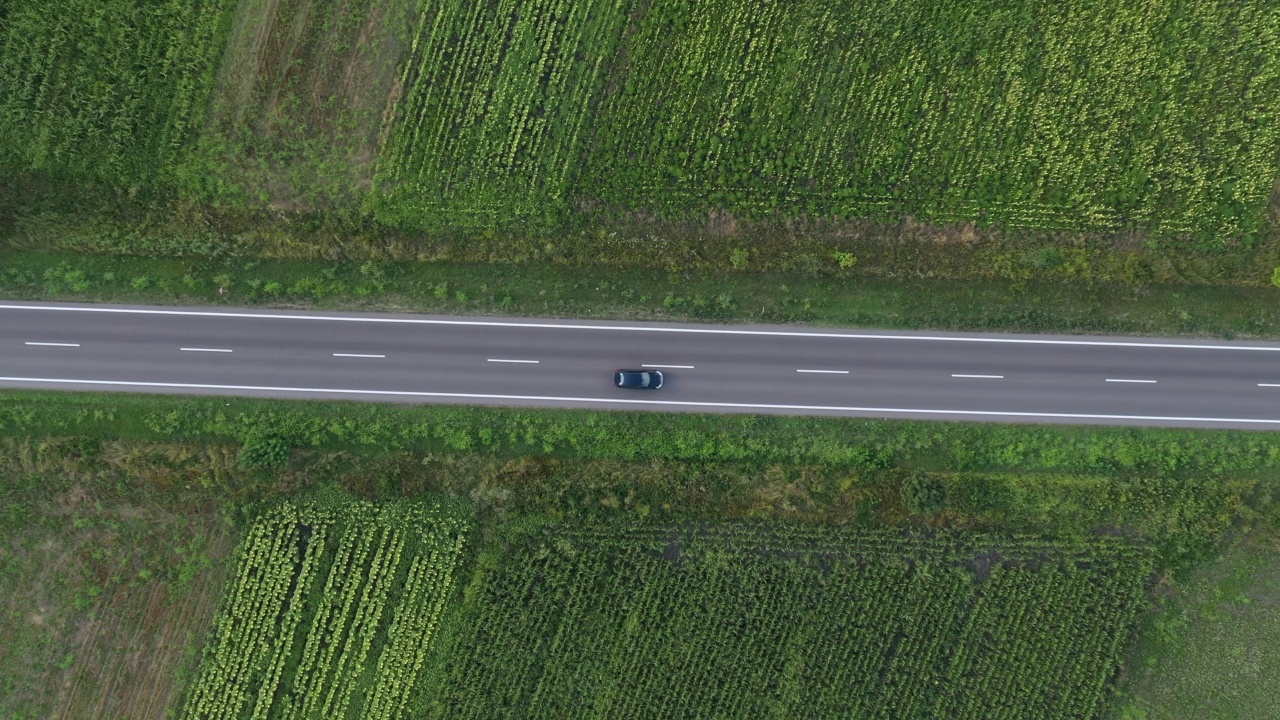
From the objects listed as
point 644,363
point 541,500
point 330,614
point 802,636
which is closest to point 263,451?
point 330,614

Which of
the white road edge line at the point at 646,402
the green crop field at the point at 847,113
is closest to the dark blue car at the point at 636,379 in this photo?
the white road edge line at the point at 646,402

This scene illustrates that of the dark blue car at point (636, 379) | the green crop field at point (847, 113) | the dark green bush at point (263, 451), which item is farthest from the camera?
the green crop field at point (847, 113)

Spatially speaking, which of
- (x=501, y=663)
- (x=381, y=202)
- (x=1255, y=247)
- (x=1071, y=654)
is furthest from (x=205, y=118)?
(x=1255, y=247)

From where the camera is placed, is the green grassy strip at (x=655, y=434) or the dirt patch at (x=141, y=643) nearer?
the dirt patch at (x=141, y=643)

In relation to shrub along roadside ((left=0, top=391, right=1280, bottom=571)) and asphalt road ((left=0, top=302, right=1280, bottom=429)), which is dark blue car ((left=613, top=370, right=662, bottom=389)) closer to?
asphalt road ((left=0, top=302, right=1280, bottom=429))

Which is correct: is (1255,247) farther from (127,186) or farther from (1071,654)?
(127,186)

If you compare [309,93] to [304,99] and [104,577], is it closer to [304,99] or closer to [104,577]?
[304,99]

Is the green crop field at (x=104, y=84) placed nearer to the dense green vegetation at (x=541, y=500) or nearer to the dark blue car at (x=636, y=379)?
the dense green vegetation at (x=541, y=500)

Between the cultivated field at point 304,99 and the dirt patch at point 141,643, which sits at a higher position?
the cultivated field at point 304,99
